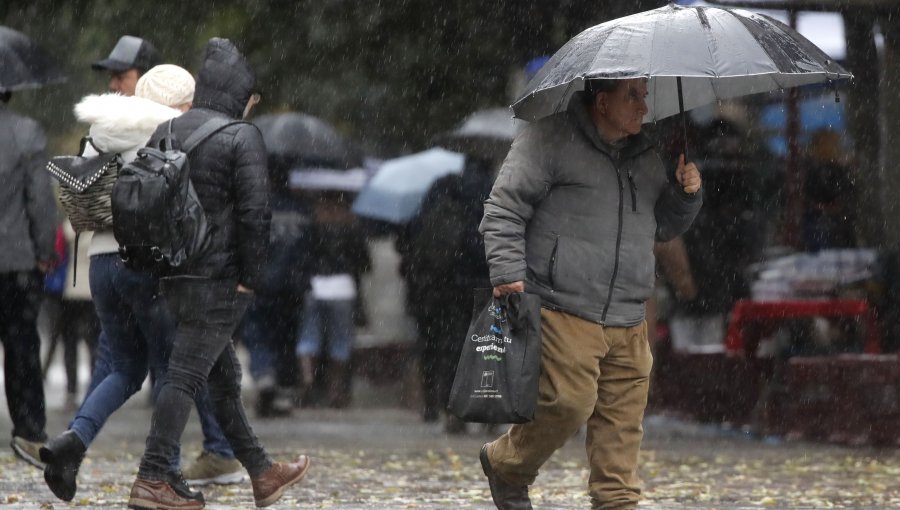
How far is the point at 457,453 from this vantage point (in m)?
9.87

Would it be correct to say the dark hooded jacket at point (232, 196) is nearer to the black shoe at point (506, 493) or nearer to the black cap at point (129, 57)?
the black shoe at point (506, 493)

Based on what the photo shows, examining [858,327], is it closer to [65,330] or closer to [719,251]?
[719,251]

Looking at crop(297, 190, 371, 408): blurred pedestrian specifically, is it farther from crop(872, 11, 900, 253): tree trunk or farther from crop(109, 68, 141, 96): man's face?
crop(872, 11, 900, 253): tree trunk

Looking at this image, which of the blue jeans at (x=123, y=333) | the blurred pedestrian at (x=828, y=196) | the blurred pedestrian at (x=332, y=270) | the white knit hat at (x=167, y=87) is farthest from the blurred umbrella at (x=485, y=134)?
the blue jeans at (x=123, y=333)

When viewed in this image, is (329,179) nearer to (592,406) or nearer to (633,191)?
(633,191)

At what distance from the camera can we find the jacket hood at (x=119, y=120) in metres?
6.85

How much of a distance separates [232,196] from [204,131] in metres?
0.27

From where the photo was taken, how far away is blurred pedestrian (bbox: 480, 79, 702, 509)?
19.5ft

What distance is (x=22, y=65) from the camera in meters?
8.53

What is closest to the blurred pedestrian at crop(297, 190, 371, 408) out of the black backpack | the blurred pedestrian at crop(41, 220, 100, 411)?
the blurred pedestrian at crop(41, 220, 100, 411)

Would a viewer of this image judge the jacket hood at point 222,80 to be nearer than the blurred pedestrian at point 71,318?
Yes

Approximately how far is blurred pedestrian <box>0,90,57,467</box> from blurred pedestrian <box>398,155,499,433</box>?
2.87 meters

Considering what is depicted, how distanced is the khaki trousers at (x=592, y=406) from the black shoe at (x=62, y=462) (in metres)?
1.72

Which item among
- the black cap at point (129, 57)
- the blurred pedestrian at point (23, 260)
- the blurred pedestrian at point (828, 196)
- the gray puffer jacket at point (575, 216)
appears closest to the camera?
the gray puffer jacket at point (575, 216)
